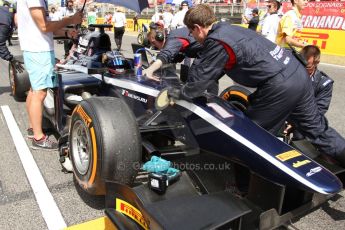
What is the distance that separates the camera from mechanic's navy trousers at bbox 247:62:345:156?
2.64 meters

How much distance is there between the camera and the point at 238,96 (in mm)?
3648

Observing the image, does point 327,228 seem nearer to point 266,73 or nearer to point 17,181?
point 266,73

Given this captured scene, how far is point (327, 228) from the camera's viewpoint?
8.66 ft

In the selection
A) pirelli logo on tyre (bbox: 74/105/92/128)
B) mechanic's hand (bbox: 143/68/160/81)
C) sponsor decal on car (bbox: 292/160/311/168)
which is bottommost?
sponsor decal on car (bbox: 292/160/311/168)

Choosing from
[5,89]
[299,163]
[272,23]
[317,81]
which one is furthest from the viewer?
[5,89]

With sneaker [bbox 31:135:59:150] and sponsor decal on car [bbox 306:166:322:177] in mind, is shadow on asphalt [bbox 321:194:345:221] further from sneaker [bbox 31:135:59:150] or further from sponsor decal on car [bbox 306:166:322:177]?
sneaker [bbox 31:135:59:150]

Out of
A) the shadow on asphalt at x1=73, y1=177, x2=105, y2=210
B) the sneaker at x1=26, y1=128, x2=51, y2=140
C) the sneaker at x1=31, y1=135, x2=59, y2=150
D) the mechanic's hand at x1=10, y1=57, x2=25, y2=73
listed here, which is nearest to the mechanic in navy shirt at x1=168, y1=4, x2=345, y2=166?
the shadow on asphalt at x1=73, y1=177, x2=105, y2=210

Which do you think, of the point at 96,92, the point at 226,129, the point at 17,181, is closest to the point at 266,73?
the point at 226,129

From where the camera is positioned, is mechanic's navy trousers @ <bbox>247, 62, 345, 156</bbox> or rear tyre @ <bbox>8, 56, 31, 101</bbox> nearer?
mechanic's navy trousers @ <bbox>247, 62, 345, 156</bbox>

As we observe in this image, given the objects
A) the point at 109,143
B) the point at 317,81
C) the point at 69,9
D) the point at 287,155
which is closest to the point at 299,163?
the point at 287,155

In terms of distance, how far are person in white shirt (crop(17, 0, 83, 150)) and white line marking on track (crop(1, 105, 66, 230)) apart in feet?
0.86

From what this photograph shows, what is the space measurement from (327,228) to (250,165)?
84 centimetres

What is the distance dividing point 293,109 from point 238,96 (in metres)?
0.91

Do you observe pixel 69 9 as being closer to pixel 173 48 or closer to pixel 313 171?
pixel 173 48
